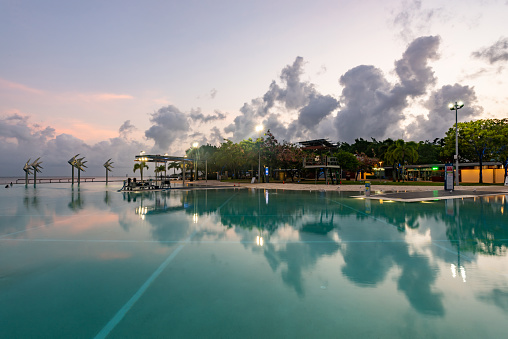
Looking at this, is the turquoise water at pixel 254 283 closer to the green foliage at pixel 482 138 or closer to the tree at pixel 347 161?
the green foliage at pixel 482 138

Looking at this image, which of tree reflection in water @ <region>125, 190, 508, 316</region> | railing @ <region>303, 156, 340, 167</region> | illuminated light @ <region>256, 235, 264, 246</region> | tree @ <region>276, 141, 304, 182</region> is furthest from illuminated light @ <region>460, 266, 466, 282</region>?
tree @ <region>276, 141, 304, 182</region>

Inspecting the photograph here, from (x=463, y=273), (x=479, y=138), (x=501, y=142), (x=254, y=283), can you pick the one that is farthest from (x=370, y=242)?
(x=479, y=138)

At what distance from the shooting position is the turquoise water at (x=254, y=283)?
11.3 feet

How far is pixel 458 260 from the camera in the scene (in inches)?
238

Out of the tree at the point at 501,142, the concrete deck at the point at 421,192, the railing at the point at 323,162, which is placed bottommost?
the concrete deck at the point at 421,192

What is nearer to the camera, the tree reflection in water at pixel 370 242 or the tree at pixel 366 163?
the tree reflection in water at pixel 370 242

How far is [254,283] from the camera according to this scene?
4777mm

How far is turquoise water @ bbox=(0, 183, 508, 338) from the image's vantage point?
3.44 m

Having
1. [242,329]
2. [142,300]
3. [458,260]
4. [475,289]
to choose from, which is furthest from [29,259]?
[458,260]

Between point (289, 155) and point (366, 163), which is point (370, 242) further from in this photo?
point (366, 163)

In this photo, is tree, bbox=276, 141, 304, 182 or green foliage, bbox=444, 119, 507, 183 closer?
green foliage, bbox=444, 119, 507, 183

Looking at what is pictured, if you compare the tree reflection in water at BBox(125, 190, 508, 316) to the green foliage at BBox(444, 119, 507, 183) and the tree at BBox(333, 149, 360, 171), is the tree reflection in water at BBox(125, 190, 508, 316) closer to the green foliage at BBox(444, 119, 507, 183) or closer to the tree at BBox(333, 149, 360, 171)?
the green foliage at BBox(444, 119, 507, 183)

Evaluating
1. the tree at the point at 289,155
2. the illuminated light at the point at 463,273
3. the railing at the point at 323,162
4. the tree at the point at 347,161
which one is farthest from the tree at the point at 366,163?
the illuminated light at the point at 463,273

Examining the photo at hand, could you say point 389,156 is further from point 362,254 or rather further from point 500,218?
point 362,254
